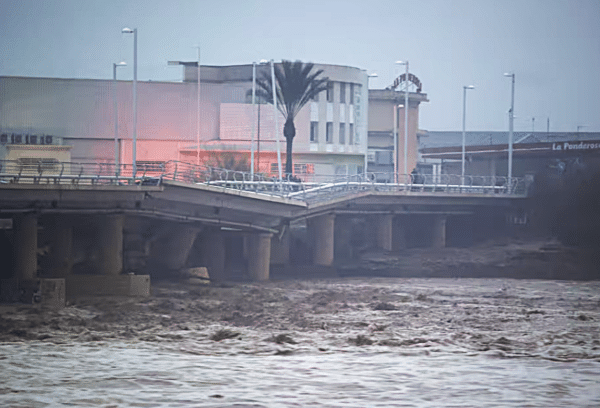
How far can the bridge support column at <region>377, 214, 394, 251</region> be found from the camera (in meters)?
57.0

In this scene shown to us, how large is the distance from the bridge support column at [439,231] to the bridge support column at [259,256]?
1647 centimetres

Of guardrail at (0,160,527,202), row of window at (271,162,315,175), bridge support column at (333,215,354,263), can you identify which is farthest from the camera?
row of window at (271,162,315,175)

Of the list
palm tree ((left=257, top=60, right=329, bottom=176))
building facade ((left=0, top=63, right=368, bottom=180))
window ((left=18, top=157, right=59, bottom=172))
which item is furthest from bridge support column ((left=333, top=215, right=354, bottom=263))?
window ((left=18, top=157, right=59, bottom=172))

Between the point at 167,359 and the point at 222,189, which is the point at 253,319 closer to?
the point at 167,359

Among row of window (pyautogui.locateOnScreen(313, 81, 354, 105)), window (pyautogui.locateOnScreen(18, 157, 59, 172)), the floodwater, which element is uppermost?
row of window (pyautogui.locateOnScreen(313, 81, 354, 105))

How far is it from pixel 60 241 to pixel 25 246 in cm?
278

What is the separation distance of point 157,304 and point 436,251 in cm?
2692

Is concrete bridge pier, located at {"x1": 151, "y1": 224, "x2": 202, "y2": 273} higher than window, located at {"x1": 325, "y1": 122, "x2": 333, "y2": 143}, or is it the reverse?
window, located at {"x1": 325, "y1": 122, "x2": 333, "y2": 143}

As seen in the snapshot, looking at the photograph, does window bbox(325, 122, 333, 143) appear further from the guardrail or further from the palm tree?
the palm tree

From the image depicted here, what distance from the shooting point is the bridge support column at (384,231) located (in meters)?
57.0

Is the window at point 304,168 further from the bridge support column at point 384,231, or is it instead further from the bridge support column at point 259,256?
the bridge support column at point 259,256

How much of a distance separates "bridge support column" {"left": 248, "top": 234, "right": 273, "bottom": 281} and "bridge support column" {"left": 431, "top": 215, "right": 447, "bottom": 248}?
1647cm

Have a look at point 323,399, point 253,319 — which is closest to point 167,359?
point 323,399

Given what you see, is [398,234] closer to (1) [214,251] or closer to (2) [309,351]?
(1) [214,251]
